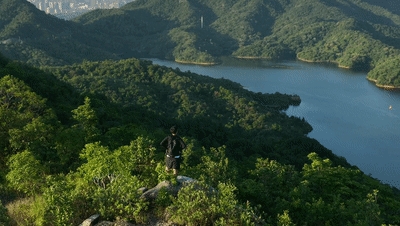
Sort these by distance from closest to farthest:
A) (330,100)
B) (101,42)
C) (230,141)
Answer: (230,141), (330,100), (101,42)

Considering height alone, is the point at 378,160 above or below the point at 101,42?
below

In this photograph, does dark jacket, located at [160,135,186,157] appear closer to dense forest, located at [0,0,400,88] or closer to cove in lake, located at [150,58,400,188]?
cove in lake, located at [150,58,400,188]

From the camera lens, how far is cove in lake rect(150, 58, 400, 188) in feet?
148

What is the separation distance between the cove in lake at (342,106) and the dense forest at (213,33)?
359 inches

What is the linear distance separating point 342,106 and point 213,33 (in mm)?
102167

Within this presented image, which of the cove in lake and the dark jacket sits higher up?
the dark jacket

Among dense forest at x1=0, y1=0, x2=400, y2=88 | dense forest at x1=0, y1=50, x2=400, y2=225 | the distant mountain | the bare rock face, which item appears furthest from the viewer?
dense forest at x1=0, y1=0, x2=400, y2=88

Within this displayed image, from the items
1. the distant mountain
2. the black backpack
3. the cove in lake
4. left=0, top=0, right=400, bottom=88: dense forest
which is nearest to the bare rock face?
the black backpack

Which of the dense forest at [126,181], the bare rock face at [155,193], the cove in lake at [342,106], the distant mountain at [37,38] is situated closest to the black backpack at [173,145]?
the dense forest at [126,181]

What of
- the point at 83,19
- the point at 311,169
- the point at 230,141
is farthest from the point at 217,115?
the point at 83,19

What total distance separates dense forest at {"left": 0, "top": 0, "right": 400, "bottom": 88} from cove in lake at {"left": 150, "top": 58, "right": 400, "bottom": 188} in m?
9.12

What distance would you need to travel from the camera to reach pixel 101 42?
124 m

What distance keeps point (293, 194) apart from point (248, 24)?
160 m

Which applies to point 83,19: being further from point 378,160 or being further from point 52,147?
point 52,147
